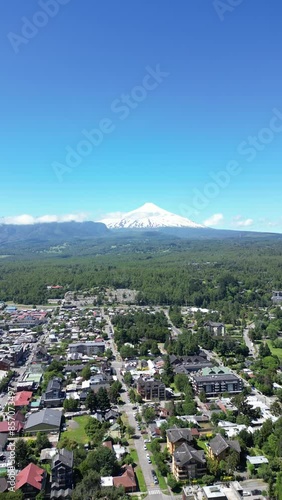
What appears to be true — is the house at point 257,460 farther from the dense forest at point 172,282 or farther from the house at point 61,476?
the dense forest at point 172,282

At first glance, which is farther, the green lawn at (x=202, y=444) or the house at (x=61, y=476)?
the green lawn at (x=202, y=444)

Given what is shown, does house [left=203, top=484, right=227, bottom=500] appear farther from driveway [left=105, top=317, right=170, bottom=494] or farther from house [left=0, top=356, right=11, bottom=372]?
house [left=0, top=356, right=11, bottom=372]

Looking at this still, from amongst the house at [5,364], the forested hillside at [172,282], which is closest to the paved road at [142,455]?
the house at [5,364]

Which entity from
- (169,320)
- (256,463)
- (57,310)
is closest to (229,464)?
(256,463)

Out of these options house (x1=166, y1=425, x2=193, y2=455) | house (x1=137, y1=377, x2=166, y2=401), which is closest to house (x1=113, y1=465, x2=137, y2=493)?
house (x1=166, y1=425, x2=193, y2=455)

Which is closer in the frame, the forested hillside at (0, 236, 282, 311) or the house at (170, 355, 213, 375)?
the house at (170, 355, 213, 375)
